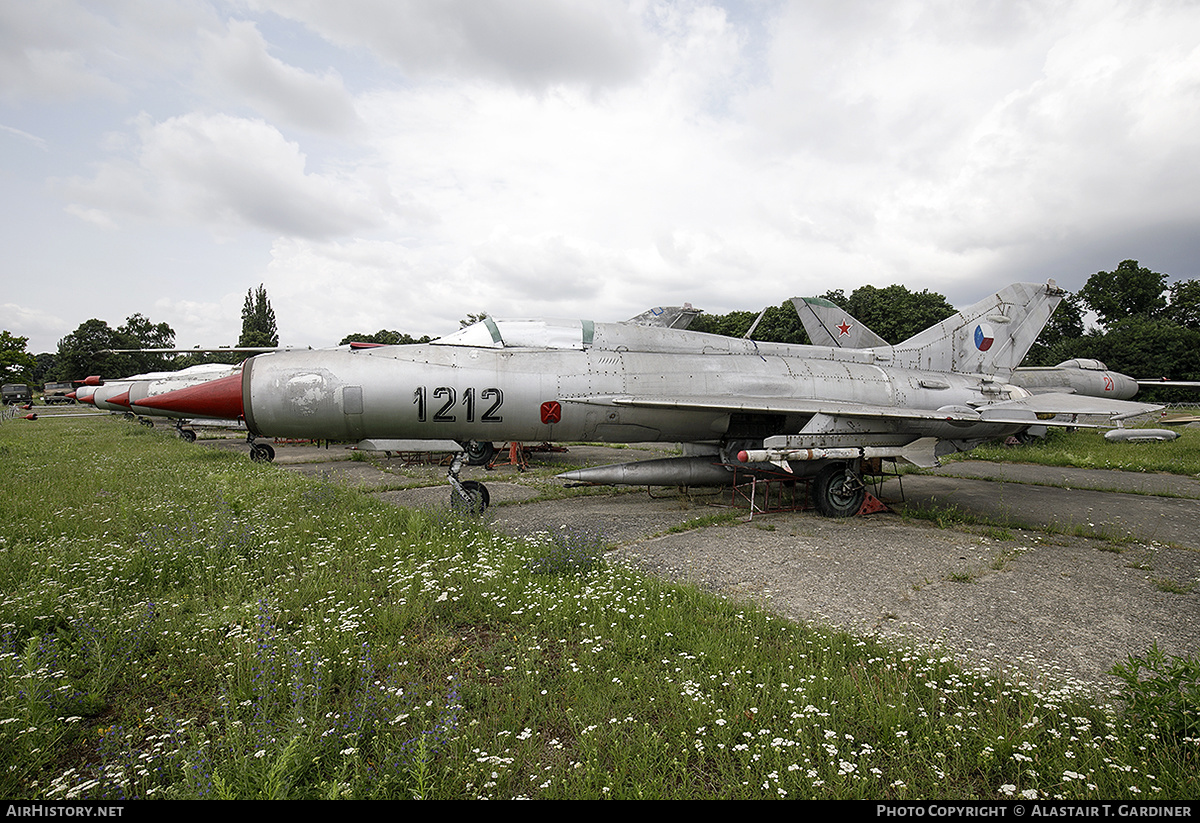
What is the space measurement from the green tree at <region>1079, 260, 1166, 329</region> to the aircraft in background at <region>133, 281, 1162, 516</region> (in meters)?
62.4

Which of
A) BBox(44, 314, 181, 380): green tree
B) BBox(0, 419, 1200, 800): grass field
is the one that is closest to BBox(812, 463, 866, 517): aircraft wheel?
BBox(0, 419, 1200, 800): grass field

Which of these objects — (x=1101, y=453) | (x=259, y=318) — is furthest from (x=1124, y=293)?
(x=259, y=318)

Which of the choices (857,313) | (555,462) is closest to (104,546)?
(555,462)

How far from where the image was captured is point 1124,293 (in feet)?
177

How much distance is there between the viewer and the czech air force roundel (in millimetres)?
10664

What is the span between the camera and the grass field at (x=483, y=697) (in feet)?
7.45

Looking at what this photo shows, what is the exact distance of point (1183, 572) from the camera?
17.8 ft

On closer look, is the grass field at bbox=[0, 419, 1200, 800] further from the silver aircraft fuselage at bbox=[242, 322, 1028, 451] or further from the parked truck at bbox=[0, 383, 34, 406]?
the parked truck at bbox=[0, 383, 34, 406]

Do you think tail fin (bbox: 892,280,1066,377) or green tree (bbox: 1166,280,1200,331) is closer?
tail fin (bbox: 892,280,1066,377)

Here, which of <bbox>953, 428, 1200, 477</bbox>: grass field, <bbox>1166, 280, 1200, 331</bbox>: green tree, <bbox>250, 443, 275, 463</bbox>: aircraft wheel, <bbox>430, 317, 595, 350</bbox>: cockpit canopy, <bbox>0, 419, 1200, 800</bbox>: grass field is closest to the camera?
<bbox>0, 419, 1200, 800</bbox>: grass field

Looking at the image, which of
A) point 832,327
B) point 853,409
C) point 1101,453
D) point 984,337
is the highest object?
point 832,327

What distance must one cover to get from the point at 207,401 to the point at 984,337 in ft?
43.1

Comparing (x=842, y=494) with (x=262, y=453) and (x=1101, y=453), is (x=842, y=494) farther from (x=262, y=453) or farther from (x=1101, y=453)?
(x=262, y=453)

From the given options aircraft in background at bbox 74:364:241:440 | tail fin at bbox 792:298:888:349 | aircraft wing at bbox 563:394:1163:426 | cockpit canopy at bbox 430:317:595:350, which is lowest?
aircraft wing at bbox 563:394:1163:426
